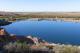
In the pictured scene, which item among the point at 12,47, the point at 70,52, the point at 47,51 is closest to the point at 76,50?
the point at 70,52

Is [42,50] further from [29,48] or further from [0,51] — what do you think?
[0,51]

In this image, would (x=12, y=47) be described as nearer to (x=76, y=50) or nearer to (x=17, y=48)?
(x=17, y=48)

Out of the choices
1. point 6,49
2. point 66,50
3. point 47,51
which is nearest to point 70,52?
point 66,50

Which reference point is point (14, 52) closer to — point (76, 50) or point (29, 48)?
point (29, 48)

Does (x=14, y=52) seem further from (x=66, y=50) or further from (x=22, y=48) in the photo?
(x=66, y=50)

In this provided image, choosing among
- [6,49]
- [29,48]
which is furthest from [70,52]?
[6,49]

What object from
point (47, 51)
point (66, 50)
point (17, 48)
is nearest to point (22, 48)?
point (17, 48)
